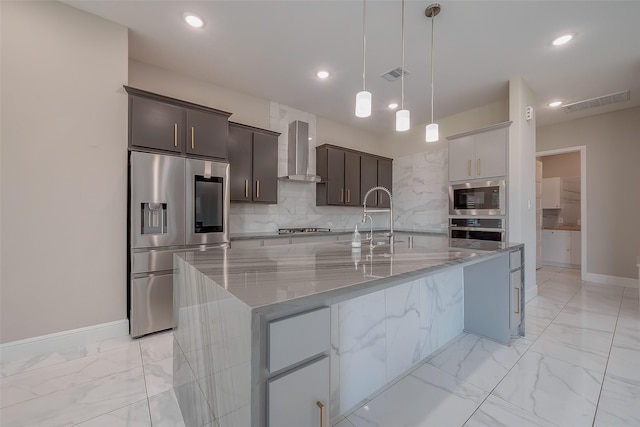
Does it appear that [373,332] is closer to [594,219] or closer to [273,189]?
[273,189]

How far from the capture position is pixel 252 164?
3480mm

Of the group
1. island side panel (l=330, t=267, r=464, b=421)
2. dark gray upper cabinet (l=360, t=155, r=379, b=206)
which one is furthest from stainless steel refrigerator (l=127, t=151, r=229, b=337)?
dark gray upper cabinet (l=360, t=155, r=379, b=206)

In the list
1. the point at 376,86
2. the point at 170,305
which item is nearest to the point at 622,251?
the point at 376,86

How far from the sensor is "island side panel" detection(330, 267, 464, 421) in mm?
1440

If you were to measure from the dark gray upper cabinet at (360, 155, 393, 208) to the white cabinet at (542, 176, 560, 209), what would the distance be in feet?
12.2

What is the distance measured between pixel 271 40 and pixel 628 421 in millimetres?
3762

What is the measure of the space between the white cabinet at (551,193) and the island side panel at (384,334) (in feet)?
17.7

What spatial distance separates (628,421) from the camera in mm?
1413

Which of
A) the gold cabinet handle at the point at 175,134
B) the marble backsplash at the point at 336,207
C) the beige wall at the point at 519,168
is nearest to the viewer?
the gold cabinet handle at the point at 175,134

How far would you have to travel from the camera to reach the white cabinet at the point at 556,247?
5504mm

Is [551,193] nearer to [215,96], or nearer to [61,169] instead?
[215,96]

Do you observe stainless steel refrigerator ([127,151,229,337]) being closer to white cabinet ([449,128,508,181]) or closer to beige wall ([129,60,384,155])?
beige wall ([129,60,384,155])

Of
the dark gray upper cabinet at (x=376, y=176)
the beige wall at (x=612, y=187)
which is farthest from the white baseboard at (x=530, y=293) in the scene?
the dark gray upper cabinet at (x=376, y=176)

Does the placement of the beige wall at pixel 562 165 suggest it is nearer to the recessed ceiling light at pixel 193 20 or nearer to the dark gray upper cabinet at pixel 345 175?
the dark gray upper cabinet at pixel 345 175
